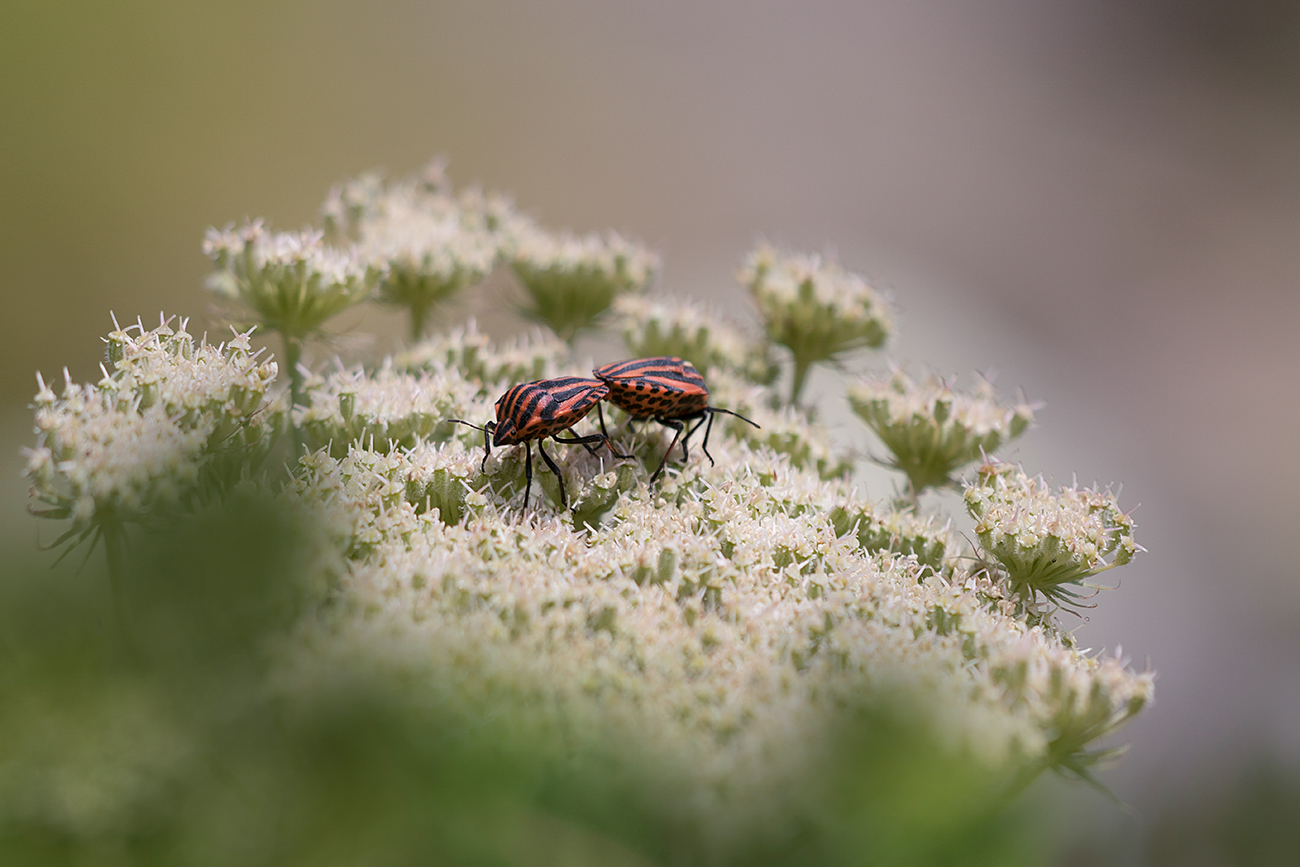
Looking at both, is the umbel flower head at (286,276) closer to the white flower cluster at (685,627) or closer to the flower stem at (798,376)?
the white flower cluster at (685,627)

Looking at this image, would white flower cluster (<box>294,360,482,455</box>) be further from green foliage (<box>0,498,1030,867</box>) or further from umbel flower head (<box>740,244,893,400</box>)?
umbel flower head (<box>740,244,893,400</box>)

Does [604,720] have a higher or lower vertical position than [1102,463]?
lower

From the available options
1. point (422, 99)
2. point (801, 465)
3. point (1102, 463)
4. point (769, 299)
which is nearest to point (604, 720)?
point (801, 465)

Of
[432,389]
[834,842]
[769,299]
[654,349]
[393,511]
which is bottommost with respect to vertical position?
[834,842]

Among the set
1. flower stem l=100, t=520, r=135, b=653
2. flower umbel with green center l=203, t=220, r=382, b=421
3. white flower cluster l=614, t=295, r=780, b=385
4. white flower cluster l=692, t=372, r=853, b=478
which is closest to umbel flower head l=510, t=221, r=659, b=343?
white flower cluster l=614, t=295, r=780, b=385

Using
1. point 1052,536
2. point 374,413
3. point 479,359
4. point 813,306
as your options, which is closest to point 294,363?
point 479,359

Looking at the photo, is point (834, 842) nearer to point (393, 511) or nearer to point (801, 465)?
point (393, 511)

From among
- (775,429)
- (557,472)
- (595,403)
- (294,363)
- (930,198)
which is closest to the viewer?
(557,472)

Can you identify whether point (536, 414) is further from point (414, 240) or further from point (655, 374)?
point (414, 240)
